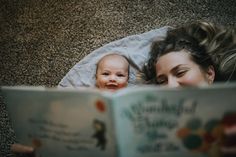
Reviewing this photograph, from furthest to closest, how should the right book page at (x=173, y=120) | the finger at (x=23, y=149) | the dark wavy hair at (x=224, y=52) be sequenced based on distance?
the dark wavy hair at (x=224, y=52) < the finger at (x=23, y=149) < the right book page at (x=173, y=120)

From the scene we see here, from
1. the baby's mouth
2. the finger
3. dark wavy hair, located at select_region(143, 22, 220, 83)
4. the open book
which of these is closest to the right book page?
the open book

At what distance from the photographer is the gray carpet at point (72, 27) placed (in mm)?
1527

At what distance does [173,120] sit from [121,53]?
65 cm

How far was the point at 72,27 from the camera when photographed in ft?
5.18

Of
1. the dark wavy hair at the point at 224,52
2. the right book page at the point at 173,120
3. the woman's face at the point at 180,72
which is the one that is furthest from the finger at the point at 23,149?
the dark wavy hair at the point at 224,52

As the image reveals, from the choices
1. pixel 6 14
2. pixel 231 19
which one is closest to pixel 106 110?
pixel 231 19

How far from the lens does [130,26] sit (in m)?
1.54

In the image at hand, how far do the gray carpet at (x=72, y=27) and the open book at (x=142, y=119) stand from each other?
66 cm

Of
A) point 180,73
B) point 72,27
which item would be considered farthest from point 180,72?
point 72,27

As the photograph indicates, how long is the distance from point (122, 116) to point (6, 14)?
103 cm

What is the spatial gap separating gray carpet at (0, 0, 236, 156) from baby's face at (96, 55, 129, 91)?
172 millimetres

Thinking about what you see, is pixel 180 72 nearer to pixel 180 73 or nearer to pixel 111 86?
pixel 180 73

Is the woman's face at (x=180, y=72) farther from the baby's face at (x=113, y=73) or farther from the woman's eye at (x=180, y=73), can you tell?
the baby's face at (x=113, y=73)

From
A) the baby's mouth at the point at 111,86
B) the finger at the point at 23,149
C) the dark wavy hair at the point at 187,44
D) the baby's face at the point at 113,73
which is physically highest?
the dark wavy hair at the point at 187,44
